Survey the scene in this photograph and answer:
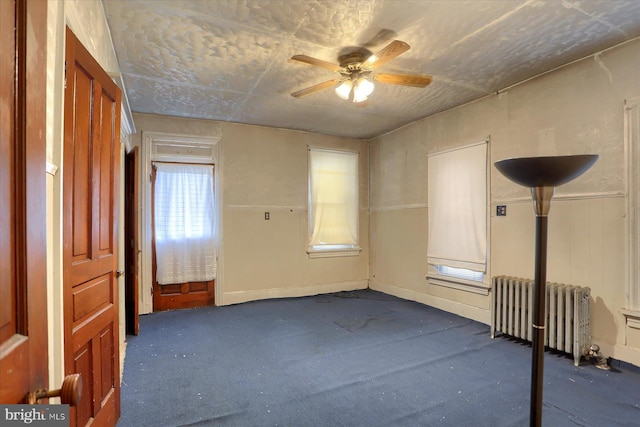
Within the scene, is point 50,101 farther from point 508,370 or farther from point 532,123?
point 532,123

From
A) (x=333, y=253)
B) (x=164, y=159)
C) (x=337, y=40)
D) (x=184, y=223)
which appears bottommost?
(x=333, y=253)

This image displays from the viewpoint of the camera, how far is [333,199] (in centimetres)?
564

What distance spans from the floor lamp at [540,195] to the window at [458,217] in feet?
9.24

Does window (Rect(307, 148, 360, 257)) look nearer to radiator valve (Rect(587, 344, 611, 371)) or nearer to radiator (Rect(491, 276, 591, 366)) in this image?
radiator (Rect(491, 276, 591, 366))

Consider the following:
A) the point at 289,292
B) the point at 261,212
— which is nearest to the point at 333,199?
the point at 261,212

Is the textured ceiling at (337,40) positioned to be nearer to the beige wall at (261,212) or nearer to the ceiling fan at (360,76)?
the ceiling fan at (360,76)

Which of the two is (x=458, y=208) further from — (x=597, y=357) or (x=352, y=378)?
(x=352, y=378)

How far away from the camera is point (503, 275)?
144 inches

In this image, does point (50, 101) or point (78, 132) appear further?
point (78, 132)

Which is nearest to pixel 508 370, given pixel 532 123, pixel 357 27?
pixel 532 123

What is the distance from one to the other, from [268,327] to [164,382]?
143 cm

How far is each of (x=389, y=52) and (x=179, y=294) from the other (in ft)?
13.6

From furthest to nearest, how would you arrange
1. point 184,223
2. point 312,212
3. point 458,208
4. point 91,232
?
1. point 312,212
2. point 184,223
3. point 458,208
4. point 91,232

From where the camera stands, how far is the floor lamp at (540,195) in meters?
1.19
